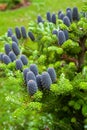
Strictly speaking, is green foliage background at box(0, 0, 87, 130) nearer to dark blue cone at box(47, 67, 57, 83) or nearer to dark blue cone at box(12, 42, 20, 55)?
dark blue cone at box(47, 67, 57, 83)

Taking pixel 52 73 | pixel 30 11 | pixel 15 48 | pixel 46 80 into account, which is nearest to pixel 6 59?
pixel 15 48

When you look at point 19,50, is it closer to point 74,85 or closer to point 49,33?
point 49,33

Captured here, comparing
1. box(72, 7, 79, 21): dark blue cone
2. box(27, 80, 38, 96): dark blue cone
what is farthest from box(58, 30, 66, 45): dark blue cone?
box(27, 80, 38, 96): dark blue cone

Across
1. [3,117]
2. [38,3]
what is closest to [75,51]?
[3,117]

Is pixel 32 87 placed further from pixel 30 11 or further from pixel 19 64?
pixel 30 11

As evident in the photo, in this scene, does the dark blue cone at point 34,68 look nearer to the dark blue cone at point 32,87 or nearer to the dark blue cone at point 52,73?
the dark blue cone at point 52,73

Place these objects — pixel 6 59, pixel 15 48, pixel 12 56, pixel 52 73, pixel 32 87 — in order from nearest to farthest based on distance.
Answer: pixel 32 87 → pixel 52 73 → pixel 6 59 → pixel 12 56 → pixel 15 48
